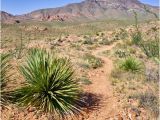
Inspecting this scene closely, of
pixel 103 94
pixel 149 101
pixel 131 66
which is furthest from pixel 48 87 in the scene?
pixel 131 66

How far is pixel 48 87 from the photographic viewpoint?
7.28 metres

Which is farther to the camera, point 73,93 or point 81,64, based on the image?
point 81,64

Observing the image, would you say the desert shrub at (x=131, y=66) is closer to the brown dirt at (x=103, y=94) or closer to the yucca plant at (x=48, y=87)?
the brown dirt at (x=103, y=94)

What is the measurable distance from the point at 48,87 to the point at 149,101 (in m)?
2.82

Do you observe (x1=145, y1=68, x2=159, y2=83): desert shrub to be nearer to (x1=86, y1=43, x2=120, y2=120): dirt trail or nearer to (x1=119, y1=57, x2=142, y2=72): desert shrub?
(x1=119, y1=57, x2=142, y2=72): desert shrub

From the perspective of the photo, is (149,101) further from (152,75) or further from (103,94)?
(152,75)

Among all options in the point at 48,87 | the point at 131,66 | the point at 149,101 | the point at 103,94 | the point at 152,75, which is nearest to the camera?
the point at 48,87

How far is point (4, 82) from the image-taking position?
7.19 metres

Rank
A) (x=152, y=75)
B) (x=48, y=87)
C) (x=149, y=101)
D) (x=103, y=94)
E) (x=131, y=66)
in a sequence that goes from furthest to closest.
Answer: (x=131, y=66) < (x=152, y=75) < (x=103, y=94) < (x=149, y=101) < (x=48, y=87)

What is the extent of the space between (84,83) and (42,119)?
322 cm

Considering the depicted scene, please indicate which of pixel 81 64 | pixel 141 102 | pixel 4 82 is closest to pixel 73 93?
pixel 4 82

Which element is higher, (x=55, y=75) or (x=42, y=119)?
(x=55, y=75)

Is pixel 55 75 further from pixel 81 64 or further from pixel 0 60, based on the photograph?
pixel 81 64

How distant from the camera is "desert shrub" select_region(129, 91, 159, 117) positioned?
799cm
